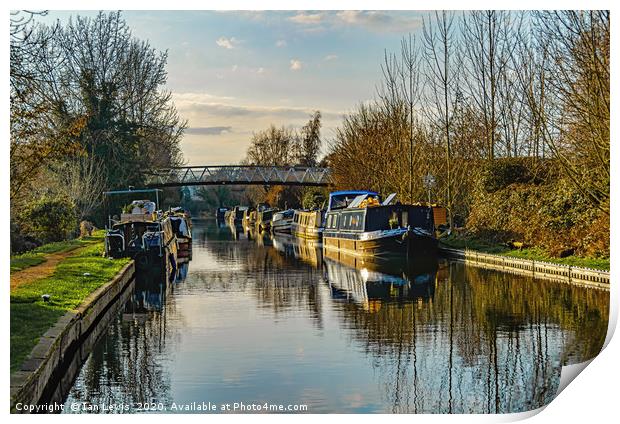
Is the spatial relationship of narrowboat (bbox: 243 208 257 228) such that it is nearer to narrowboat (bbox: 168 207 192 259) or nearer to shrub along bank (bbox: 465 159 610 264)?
narrowboat (bbox: 168 207 192 259)

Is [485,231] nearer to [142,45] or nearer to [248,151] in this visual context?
[142,45]

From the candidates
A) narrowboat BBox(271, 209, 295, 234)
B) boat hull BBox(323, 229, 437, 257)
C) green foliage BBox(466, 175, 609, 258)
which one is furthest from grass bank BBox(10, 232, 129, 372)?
narrowboat BBox(271, 209, 295, 234)

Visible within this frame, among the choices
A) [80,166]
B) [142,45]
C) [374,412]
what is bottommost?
[374,412]

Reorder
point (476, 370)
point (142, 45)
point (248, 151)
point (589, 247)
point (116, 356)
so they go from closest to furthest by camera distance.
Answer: point (476, 370)
point (116, 356)
point (589, 247)
point (142, 45)
point (248, 151)

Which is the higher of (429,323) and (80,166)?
(80,166)

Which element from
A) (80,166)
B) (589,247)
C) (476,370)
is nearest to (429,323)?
(476,370)

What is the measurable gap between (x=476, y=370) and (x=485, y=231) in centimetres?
1947

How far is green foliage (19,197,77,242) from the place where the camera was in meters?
30.1

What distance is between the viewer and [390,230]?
32156mm

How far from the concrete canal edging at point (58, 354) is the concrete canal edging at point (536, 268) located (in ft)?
37.0

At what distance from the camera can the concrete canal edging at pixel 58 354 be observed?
34.2ft

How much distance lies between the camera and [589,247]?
23.0 meters

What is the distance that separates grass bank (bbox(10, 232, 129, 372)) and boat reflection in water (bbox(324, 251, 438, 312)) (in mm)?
5978

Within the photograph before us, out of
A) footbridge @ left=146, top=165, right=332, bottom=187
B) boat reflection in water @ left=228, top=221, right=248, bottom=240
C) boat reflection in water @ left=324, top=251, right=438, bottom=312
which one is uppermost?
footbridge @ left=146, top=165, right=332, bottom=187
